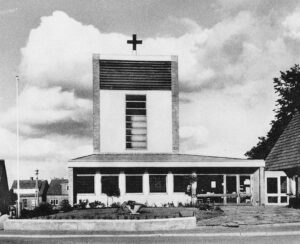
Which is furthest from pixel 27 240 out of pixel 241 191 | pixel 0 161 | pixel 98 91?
pixel 0 161

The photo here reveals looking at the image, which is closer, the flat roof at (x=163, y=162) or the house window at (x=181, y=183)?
the flat roof at (x=163, y=162)

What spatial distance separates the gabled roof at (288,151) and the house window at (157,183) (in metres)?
7.08

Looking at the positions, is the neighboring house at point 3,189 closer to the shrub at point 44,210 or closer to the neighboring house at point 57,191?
the shrub at point 44,210

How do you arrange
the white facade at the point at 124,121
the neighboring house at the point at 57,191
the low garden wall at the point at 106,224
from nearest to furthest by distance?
the low garden wall at the point at 106,224
the white facade at the point at 124,121
the neighboring house at the point at 57,191

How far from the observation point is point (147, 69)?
40.8 m

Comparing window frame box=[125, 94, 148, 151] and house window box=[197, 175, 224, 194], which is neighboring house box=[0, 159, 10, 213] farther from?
house window box=[197, 175, 224, 194]

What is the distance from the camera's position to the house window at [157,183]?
114ft

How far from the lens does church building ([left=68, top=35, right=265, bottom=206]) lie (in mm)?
34531

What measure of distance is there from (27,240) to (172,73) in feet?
82.1

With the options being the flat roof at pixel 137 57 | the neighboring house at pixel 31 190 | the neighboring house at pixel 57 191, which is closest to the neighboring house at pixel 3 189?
the flat roof at pixel 137 57

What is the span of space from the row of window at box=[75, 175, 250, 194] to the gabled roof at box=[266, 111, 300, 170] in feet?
13.5

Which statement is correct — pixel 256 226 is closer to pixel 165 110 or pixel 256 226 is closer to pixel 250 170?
pixel 250 170

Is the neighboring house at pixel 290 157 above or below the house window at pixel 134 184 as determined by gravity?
above

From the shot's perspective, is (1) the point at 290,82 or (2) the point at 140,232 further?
(1) the point at 290,82
